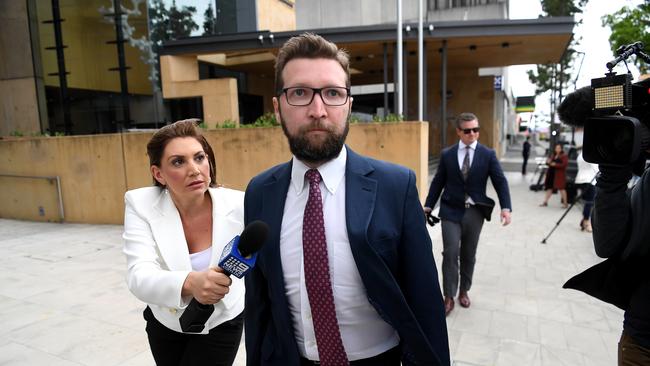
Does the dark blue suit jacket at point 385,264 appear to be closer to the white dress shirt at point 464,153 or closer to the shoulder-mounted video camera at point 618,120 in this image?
the shoulder-mounted video camera at point 618,120

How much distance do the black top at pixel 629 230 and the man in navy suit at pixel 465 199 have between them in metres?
2.58

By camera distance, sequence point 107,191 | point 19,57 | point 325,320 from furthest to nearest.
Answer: point 19,57, point 107,191, point 325,320

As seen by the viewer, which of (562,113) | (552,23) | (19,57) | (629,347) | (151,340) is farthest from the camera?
(19,57)

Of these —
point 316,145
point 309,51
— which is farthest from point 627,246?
point 309,51

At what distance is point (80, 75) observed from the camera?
15.7 m

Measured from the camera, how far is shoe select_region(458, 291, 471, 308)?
4.51 metres

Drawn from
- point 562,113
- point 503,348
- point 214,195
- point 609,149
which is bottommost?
point 503,348

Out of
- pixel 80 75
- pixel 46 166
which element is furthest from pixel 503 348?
pixel 80 75

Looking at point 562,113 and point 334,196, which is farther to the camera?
point 562,113

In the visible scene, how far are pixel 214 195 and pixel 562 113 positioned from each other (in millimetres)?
1781

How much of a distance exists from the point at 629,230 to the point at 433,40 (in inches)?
547

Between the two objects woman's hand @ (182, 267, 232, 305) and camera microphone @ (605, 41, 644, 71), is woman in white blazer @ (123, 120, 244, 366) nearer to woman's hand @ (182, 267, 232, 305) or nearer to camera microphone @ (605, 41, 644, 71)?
woman's hand @ (182, 267, 232, 305)

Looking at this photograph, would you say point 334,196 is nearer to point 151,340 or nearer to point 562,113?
point 562,113

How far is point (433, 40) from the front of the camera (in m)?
14.3
